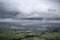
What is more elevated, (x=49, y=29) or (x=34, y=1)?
(x=34, y=1)

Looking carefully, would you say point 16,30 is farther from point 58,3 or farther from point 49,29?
point 58,3

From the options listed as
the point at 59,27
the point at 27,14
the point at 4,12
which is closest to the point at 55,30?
the point at 59,27

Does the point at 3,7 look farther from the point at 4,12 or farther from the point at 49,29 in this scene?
the point at 49,29

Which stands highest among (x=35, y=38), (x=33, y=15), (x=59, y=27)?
(x=33, y=15)

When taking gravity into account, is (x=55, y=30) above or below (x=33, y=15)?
below

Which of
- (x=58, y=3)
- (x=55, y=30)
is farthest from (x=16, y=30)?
(x=58, y=3)

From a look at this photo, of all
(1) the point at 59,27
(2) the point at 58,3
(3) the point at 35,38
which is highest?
(2) the point at 58,3

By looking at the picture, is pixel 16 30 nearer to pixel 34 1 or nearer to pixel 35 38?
pixel 35 38
